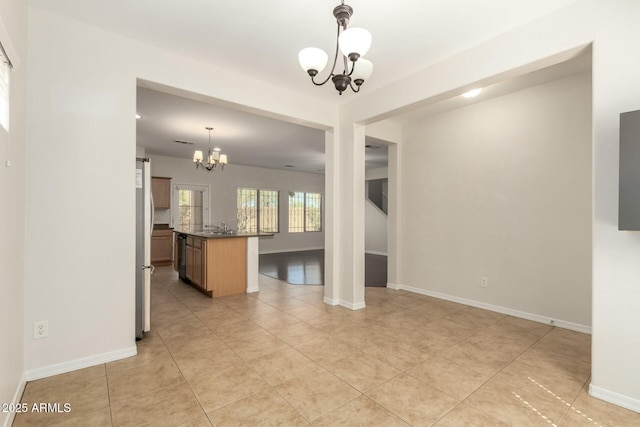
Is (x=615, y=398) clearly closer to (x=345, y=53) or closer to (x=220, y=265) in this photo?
(x=345, y=53)

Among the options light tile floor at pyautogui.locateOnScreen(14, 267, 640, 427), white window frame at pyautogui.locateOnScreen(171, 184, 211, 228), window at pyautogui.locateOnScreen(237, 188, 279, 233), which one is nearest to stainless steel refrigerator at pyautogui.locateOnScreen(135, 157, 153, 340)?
light tile floor at pyautogui.locateOnScreen(14, 267, 640, 427)

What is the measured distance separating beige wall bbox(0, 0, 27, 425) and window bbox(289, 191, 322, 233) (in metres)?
8.46

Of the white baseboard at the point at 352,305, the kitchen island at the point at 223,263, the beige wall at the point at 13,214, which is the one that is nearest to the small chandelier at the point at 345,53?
the beige wall at the point at 13,214

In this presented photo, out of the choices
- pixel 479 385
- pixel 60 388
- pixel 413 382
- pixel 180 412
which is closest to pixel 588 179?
pixel 479 385

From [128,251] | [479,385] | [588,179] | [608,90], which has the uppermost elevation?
[608,90]

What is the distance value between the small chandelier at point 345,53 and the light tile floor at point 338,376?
2.07 m

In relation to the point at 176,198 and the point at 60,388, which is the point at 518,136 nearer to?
the point at 60,388

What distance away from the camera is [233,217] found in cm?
921

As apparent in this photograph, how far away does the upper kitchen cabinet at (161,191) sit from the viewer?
745 cm

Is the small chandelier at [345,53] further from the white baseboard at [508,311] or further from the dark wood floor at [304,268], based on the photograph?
the dark wood floor at [304,268]

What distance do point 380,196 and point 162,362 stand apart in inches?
410

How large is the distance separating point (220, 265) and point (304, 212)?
20.8 feet

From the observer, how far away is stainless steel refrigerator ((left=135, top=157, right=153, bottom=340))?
297 cm

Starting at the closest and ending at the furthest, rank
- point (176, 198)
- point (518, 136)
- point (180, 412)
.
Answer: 1. point (180, 412)
2. point (518, 136)
3. point (176, 198)
